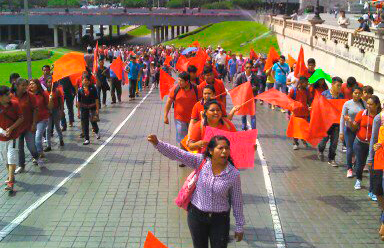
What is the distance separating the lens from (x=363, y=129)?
321 inches

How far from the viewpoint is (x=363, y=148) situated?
27.2 feet

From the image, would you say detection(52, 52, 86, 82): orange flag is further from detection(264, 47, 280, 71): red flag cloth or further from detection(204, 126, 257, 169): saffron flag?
detection(204, 126, 257, 169): saffron flag

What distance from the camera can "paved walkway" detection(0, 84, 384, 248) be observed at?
6.61 metres

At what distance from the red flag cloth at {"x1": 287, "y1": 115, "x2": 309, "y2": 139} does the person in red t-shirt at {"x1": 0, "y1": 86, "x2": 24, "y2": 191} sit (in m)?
5.22

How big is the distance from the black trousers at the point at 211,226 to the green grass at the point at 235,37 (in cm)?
3360

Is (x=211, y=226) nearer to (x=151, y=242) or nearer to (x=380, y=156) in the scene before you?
(x=151, y=242)

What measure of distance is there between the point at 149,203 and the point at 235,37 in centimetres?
4381

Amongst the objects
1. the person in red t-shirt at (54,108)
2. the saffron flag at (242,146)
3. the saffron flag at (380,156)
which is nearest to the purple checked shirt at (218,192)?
the saffron flag at (242,146)

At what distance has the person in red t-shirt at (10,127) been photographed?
829 cm

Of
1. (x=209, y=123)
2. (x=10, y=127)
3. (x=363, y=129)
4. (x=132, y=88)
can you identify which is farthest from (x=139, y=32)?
(x=209, y=123)

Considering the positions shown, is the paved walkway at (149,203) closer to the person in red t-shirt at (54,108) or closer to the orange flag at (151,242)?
the person in red t-shirt at (54,108)

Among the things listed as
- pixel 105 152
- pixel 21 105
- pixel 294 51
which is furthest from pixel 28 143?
pixel 294 51

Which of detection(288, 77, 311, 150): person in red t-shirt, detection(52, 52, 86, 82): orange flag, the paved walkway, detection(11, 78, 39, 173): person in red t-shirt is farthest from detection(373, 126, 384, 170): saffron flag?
detection(52, 52, 86, 82): orange flag

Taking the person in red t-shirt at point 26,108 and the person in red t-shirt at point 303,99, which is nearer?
the person in red t-shirt at point 26,108
